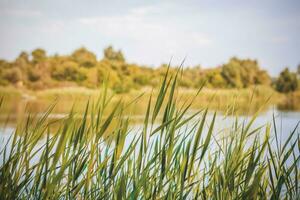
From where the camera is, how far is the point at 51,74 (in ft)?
66.4

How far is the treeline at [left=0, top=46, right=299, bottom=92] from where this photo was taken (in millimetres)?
18919

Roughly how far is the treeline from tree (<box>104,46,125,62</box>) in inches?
22.0

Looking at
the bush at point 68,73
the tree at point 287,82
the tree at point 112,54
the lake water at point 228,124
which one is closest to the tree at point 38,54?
the bush at point 68,73

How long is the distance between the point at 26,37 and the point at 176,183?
22799 millimetres

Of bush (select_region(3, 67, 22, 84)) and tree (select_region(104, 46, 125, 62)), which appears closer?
bush (select_region(3, 67, 22, 84))

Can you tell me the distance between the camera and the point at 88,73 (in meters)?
19.3

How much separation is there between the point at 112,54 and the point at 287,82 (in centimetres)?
1353

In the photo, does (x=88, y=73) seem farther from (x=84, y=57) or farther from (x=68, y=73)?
(x=84, y=57)

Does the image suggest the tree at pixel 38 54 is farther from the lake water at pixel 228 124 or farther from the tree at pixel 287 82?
the tree at pixel 287 82

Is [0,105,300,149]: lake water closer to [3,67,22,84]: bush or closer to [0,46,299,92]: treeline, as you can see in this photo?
[0,46,299,92]: treeline

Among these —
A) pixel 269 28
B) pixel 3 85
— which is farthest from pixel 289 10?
pixel 3 85

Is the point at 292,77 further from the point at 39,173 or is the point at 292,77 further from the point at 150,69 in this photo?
the point at 39,173

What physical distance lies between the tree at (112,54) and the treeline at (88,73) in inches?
22.0

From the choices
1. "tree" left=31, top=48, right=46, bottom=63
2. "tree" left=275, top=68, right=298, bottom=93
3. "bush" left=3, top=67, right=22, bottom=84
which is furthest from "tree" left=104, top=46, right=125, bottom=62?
"tree" left=275, top=68, right=298, bottom=93
